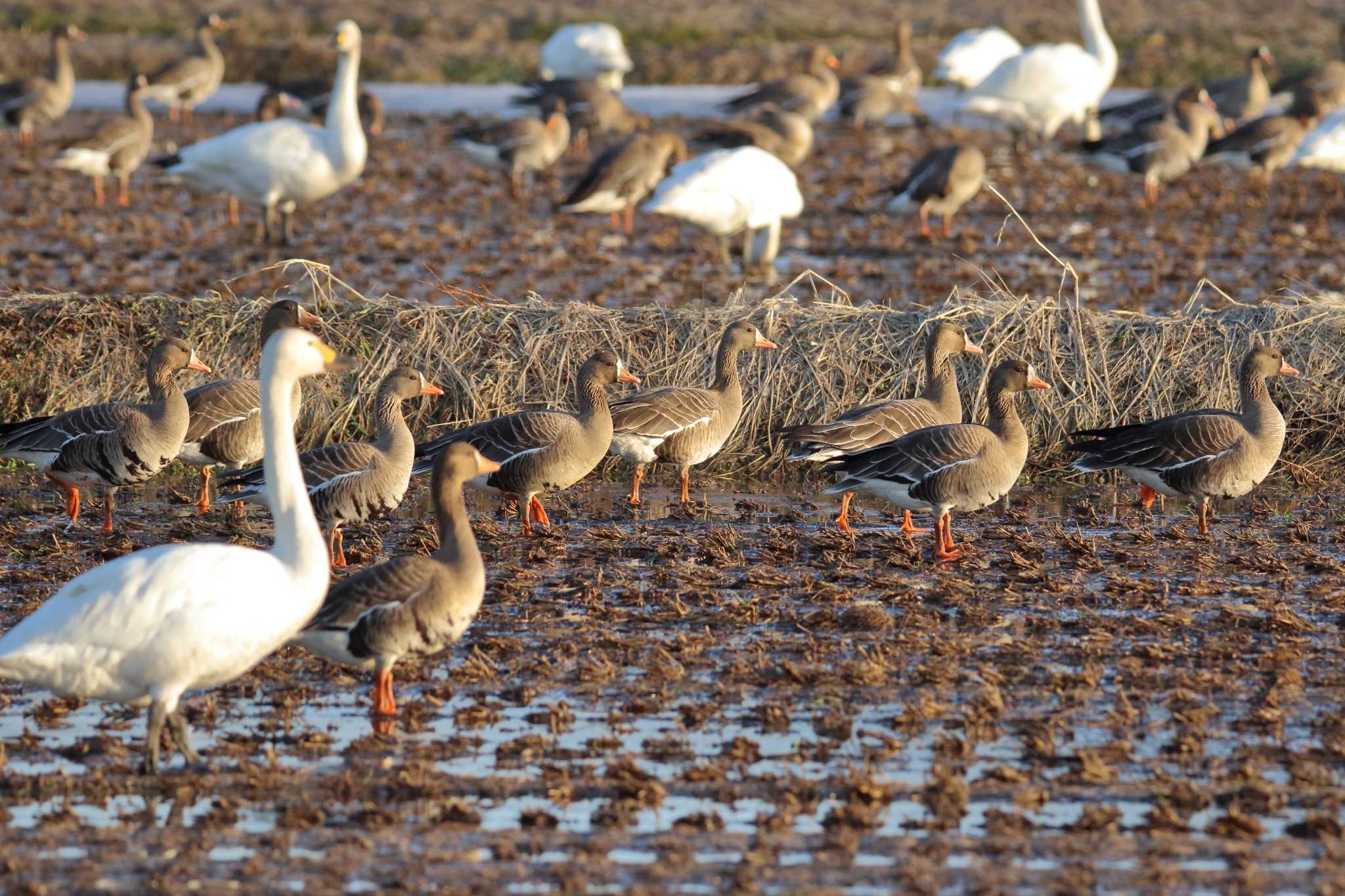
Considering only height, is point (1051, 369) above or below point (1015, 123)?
below

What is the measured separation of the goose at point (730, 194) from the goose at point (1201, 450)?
24.3 feet

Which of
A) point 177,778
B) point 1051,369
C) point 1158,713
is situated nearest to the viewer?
point 177,778

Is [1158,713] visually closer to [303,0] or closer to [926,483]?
[926,483]

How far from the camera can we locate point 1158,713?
23.2 feet

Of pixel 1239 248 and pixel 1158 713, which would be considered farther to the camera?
pixel 1239 248

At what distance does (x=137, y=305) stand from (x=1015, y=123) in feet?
55.8

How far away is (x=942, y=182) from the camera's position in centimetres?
1930

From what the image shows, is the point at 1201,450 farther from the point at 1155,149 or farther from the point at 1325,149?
the point at 1155,149

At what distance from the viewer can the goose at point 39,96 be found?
27.3 m

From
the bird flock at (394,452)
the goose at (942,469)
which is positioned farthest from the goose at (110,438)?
the goose at (942,469)

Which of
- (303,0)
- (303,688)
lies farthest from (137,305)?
(303,0)

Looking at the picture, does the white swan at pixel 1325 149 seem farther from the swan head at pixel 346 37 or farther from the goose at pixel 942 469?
the goose at pixel 942 469

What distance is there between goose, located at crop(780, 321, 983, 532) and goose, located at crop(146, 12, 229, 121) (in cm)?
2117

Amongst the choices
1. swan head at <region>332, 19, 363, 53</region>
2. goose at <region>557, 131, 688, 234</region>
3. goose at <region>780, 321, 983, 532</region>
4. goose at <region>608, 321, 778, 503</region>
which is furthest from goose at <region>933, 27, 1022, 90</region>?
goose at <region>608, 321, 778, 503</region>
